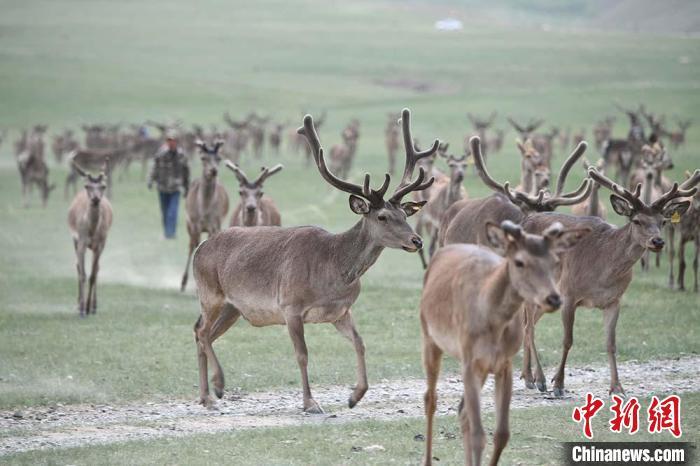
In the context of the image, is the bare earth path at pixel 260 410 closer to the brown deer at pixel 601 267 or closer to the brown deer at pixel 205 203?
the brown deer at pixel 601 267

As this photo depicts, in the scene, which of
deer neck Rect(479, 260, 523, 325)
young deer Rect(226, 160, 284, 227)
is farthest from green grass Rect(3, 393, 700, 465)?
young deer Rect(226, 160, 284, 227)

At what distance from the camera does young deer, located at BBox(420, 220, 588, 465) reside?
23.6ft

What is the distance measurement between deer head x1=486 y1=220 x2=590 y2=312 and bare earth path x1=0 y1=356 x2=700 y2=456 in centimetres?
291

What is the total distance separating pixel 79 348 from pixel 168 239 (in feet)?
36.1

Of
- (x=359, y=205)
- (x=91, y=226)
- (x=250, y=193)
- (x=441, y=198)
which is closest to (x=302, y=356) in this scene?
(x=359, y=205)

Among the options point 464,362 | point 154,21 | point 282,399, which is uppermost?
point 154,21

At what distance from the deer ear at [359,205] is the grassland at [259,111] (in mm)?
1960

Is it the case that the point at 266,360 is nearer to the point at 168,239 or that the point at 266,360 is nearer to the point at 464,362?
the point at 464,362

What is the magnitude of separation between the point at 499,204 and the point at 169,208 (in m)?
11.6

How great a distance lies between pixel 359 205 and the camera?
10.4 meters

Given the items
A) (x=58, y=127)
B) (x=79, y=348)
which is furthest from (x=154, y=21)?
(x=79, y=348)

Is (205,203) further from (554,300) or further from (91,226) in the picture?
(554,300)

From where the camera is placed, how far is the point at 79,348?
13.4 metres

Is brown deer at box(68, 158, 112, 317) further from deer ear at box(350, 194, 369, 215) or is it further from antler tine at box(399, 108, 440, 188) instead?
deer ear at box(350, 194, 369, 215)
